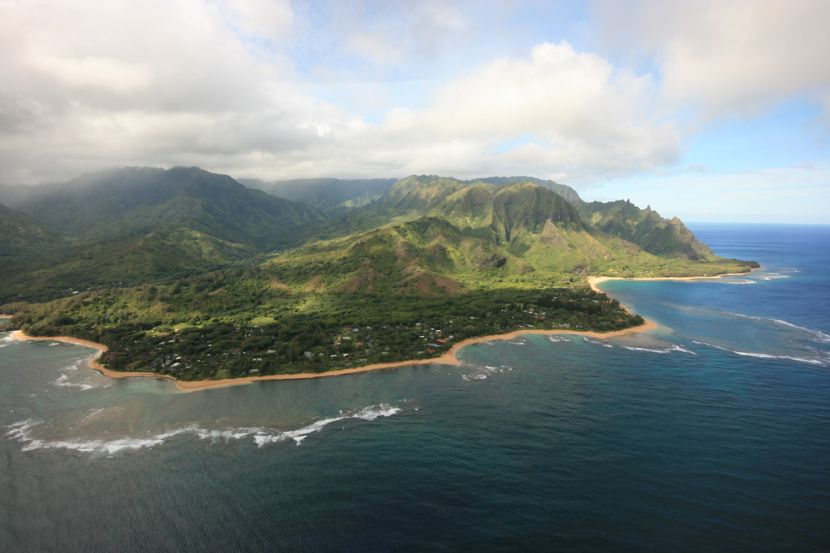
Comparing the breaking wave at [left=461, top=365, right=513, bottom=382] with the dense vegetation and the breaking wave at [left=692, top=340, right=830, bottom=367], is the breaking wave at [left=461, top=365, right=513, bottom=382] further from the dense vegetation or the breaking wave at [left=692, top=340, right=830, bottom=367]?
the breaking wave at [left=692, top=340, right=830, bottom=367]

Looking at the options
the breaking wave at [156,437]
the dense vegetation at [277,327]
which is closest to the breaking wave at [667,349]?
the dense vegetation at [277,327]

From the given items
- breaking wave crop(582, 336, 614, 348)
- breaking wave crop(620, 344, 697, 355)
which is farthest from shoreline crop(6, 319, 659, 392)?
breaking wave crop(620, 344, 697, 355)

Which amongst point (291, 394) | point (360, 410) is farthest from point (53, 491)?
point (360, 410)

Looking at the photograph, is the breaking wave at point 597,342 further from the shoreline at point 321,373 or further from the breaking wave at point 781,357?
the breaking wave at point 781,357

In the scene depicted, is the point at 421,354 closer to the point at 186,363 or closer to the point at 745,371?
the point at 186,363

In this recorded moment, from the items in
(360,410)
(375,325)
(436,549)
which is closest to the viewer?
(436,549)

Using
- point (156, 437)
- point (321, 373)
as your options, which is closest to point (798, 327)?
point (321, 373)

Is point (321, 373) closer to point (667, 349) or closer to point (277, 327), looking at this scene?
point (277, 327)
